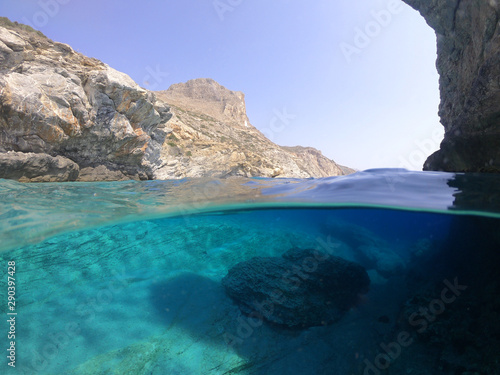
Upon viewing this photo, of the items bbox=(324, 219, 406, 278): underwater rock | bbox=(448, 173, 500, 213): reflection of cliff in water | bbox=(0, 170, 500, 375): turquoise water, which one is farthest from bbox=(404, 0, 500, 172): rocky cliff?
bbox=(324, 219, 406, 278): underwater rock

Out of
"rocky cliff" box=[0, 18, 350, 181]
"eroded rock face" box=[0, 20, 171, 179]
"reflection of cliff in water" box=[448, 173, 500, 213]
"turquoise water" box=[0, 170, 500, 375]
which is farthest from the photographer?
"eroded rock face" box=[0, 20, 171, 179]

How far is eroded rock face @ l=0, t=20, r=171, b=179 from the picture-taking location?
36.5 feet

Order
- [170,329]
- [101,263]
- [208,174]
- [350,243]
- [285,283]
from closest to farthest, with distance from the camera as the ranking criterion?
[170,329]
[285,283]
[101,263]
[350,243]
[208,174]

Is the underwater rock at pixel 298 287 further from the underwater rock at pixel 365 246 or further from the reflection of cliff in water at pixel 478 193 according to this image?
the reflection of cliff in water at pixel 478 193

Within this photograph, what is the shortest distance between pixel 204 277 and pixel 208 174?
24730mm

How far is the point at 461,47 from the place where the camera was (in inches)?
278

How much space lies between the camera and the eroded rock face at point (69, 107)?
11133mm

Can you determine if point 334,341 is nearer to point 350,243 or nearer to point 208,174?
point 350,243

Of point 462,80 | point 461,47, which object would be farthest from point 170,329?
point 461,47

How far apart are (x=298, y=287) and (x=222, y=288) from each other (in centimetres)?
193

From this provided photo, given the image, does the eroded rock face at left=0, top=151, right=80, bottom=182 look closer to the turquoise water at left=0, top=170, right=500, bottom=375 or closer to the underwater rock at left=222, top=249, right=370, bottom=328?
the turquoise water at left=0, top=170, right=500, bottom=375

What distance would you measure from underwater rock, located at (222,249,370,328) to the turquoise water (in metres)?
0.22

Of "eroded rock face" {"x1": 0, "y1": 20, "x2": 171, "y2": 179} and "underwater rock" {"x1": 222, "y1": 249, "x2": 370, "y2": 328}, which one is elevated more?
"eroded rock face" {"x1": 0, "y1": 20, "x2": 171, "y2": 179}

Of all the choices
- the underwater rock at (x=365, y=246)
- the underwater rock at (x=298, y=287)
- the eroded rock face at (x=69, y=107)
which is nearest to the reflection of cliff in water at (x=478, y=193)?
the underwater rock at (x=298, y=287)
